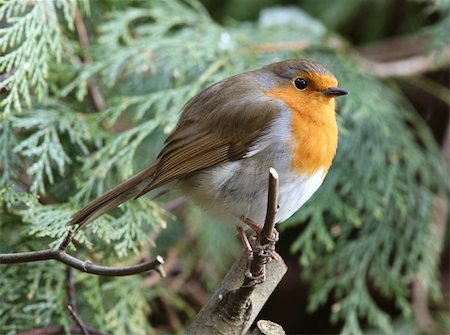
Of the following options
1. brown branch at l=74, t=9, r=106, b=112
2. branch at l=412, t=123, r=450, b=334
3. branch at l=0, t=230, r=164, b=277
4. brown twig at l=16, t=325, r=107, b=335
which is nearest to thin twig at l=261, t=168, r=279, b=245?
branch at l=0, t=230, r=164, b=277

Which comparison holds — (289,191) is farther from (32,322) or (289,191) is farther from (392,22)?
(392,22)

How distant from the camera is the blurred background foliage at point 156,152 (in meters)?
2.70

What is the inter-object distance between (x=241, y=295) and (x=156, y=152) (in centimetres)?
163

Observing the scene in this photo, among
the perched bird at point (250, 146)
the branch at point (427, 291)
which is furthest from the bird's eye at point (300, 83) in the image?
the branch at point (427, 291)

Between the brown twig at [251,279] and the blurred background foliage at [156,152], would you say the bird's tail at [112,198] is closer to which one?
the blurred background foliage at [156,152]

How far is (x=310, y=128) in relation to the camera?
2533 millimetres

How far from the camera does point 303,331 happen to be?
14.0 feet

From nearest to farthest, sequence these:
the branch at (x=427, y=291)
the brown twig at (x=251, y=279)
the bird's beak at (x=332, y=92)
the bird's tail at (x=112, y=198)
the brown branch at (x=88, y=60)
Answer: the brown twig at (x=251, y=279) < the bird's tail at (x=112, y=198) < the bird's beak at (x=332, y=92) < the brown branch at (x=88, y=60) < the branch at (x=427, y=291)

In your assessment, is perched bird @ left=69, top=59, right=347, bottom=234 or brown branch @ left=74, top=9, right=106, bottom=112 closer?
perched bird @ left=69, top=59, right=347, bottom=234

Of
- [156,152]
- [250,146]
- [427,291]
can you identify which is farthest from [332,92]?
[427,291]

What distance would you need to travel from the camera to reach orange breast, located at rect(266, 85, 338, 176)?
2.46m

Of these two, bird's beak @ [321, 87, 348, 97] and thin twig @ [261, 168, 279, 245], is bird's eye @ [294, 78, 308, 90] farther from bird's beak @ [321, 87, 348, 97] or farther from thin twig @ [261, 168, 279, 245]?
thin twig @ [261, 168, 279, 245]

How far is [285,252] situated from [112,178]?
1.41 meters

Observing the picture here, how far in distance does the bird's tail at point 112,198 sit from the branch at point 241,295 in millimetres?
476
